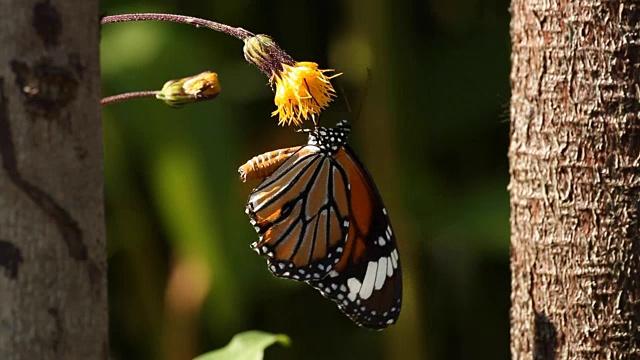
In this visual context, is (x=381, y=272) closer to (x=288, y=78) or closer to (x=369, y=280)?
(x=369, y=280)

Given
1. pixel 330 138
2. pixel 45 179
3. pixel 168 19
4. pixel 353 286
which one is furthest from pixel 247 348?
pixel 45 179

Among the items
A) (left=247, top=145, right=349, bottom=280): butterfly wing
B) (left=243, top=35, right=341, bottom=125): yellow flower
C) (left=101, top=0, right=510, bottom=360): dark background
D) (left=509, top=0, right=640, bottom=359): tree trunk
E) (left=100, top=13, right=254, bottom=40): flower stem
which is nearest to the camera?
(left=100, top=13, right=254, bottom=40): flower stem

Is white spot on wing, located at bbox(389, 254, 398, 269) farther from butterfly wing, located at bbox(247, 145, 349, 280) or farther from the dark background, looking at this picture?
the dark background

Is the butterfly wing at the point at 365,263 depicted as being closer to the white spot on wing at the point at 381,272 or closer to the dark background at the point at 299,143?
the white spot on wing at the point at 381,272

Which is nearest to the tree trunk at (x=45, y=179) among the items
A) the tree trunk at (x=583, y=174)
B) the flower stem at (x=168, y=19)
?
the flower stem at (x=168, y=19)

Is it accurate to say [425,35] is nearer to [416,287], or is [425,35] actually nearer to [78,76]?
[416,287]

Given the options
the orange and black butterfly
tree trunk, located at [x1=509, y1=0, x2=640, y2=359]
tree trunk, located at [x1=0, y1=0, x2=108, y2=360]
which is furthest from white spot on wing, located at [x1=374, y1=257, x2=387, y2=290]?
tree trunk, located at [x1=0, y1=0, x2=108, y2=360]

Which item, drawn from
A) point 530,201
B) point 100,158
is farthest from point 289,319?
point 100,158
